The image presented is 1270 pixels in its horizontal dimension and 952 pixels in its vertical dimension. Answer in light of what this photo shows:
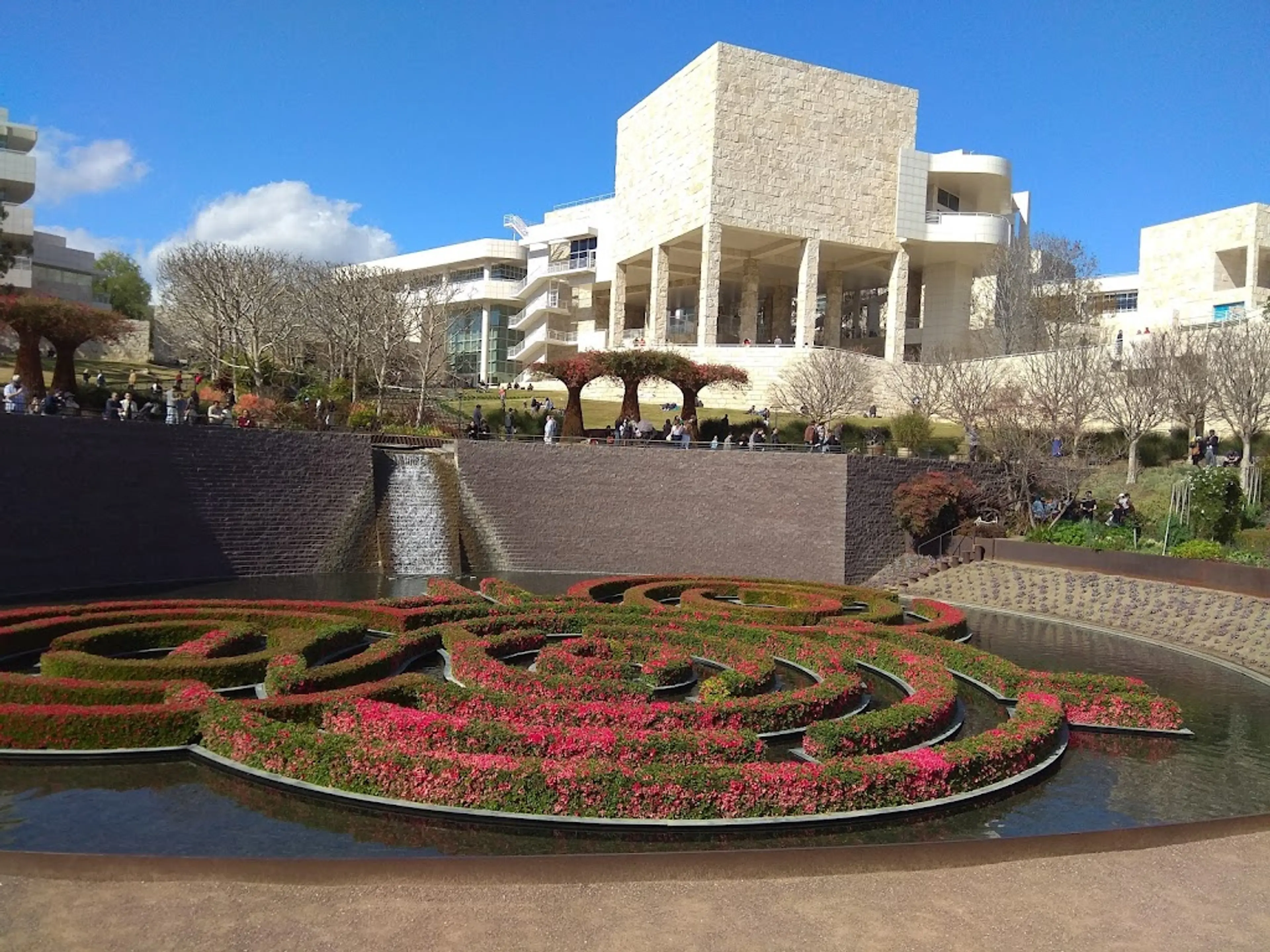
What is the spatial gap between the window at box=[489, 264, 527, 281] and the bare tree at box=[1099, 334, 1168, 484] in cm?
5253

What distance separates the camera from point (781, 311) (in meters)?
66.2

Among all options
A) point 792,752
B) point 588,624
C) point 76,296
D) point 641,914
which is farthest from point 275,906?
point 76,296

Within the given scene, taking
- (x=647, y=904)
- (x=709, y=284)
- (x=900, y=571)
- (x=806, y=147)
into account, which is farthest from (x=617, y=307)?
(x=647, y=904)

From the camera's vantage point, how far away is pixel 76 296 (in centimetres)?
6769

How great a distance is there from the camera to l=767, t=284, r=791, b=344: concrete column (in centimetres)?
6600

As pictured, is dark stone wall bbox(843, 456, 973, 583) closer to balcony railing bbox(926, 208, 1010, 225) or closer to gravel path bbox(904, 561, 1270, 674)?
gravel path bbox(904, 561, 1270, 674)

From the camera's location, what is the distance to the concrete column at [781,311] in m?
66.0

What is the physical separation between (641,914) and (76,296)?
75242 millimetres

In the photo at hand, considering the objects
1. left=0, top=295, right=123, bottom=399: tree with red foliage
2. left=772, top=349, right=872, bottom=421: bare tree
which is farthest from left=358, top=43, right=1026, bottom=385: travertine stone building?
left=0, top=295, right=123, bottom=399: tree with red foliage

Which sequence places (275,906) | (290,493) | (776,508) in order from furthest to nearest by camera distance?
Result: (776,508) → (290,493) → (275,906)

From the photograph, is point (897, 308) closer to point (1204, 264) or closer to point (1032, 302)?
point (1032, 302)

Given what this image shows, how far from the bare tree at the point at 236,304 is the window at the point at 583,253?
2203cm

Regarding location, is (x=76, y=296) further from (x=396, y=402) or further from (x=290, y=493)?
(x=290, y=493)

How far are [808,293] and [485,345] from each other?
34.7 meters
